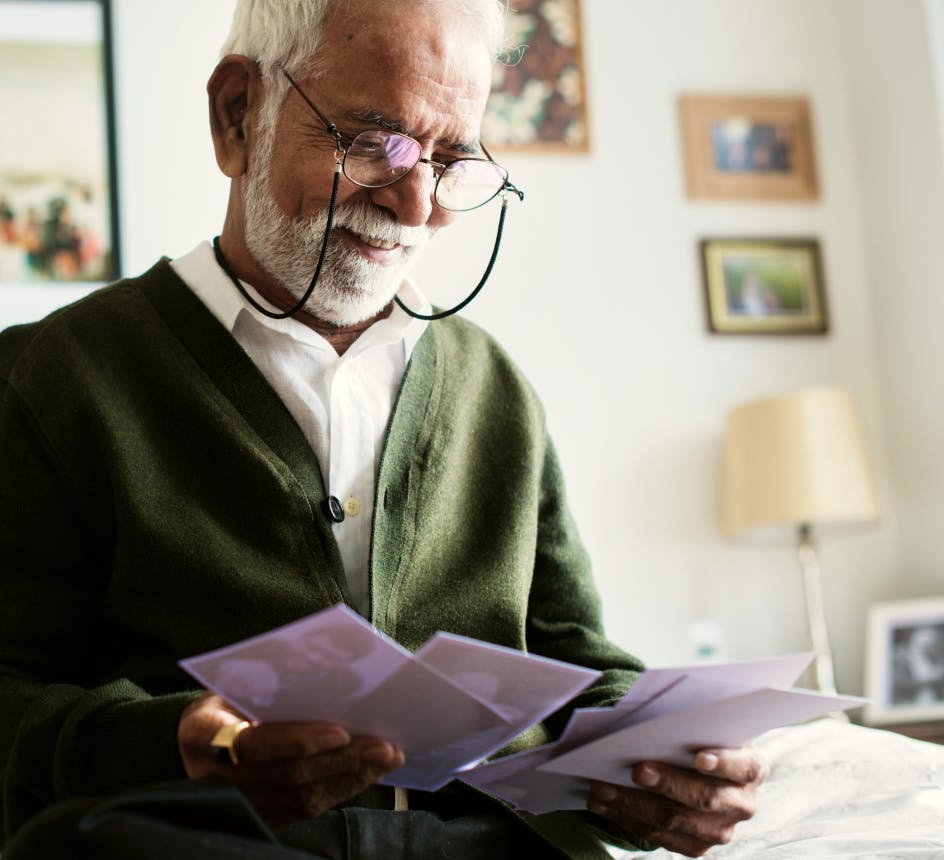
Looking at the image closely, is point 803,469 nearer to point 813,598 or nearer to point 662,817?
point 813,598

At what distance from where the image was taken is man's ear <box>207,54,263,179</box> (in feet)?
Answer: 4.27

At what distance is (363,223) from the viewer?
4.02 ft

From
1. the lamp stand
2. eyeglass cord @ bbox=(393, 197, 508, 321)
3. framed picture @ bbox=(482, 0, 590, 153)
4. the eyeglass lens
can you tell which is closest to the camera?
the eyeglass lens

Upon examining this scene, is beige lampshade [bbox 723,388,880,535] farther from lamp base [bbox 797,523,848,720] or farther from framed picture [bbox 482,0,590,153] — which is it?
framed picture [bbox 482,0,590,153]

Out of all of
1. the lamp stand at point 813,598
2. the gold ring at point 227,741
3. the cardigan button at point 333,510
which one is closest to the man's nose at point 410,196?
the cardigan button at point 333,510

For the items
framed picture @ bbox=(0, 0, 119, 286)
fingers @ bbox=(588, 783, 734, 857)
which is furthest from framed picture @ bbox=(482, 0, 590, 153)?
fingers @ bbox=(588, 783, 734, 857)

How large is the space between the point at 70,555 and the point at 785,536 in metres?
2.31

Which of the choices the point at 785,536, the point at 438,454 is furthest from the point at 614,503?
the point at 438,454

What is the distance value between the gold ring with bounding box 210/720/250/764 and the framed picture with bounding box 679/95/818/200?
2.64 m

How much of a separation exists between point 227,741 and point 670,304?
250 centimetres

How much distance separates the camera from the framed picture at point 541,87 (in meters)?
3.12

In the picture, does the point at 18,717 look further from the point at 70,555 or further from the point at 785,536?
the point at 785,536

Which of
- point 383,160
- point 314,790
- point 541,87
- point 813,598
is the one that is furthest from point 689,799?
point 541,87

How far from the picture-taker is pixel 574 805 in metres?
1.01
